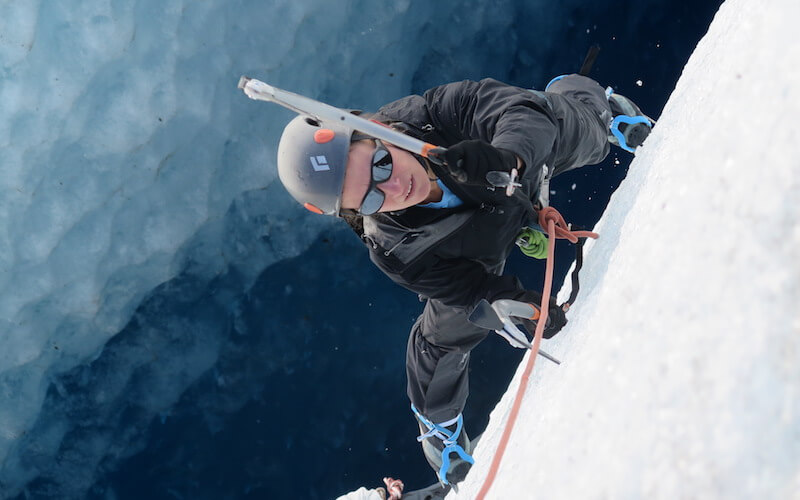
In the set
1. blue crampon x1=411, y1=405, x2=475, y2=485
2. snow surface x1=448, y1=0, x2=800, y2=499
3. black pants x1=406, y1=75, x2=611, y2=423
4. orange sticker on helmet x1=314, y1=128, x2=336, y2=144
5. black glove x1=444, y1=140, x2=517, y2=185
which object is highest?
snow surface x1=448, y1=0, x2=800, y2=499

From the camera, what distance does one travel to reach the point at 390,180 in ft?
3.95

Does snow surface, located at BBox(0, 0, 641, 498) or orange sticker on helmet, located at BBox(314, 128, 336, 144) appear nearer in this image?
orange sticker on helmet, located at BBox(314, 128, 336, 144)

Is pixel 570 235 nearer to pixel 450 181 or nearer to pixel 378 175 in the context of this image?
pixel 450 181

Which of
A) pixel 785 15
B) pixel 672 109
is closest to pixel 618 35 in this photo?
pixel 672 109

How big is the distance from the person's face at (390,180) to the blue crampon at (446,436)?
1125mm

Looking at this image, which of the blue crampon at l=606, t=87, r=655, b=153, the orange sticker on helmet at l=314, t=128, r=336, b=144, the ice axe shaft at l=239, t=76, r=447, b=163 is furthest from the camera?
the blue crampon at l=606, t=87, r=655, b=153

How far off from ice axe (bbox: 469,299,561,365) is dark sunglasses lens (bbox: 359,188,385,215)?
0.29m

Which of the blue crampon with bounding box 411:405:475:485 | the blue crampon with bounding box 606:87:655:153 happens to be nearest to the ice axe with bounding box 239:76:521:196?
the blue crampon with bounding box 606:87:655:153

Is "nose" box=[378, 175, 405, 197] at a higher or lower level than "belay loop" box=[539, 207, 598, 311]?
higher

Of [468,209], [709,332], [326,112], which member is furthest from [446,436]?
[709,332]

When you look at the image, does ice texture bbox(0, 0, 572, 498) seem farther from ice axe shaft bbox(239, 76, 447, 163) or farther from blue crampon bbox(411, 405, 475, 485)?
ice axe shaft bbox(239, 76, 447, 163)

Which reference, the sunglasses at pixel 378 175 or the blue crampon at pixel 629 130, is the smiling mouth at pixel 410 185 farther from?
the blue crampon at pixel 629 130

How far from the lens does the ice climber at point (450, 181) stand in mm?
1165

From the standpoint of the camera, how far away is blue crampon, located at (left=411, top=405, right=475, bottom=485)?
83.7 inches
